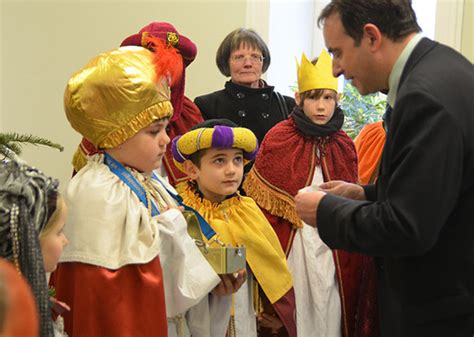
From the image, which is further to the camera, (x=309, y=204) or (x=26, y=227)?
(x=309, y=204)

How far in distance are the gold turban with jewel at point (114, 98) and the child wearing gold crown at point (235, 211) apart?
606 mm

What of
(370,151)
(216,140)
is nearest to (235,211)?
(216,140)

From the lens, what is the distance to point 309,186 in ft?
11.0

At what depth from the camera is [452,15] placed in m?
4.64

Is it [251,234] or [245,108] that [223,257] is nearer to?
[251,234]

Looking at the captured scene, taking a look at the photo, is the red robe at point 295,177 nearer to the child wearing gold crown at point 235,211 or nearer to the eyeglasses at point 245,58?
the child wearing gold crown at point 235,211

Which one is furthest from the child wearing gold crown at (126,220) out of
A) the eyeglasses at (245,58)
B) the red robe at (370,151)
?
the red robe at (370,151)

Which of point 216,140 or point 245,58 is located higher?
point 245,58

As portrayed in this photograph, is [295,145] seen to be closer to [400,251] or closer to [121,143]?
[121,143]

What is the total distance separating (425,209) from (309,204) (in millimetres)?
347

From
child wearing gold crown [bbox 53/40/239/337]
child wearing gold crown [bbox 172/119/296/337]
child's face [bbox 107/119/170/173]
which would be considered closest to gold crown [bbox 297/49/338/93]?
child wearing gold crown [bbox 172/119/296/337]

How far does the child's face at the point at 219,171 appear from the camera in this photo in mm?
2867

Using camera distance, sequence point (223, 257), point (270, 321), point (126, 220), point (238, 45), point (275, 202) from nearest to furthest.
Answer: point (126, 220) → point (223, 257) → point (270, 321) → point (275, 202) → point (238, 45)

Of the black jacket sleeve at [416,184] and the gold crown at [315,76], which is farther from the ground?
the gold crown at [315,76]
